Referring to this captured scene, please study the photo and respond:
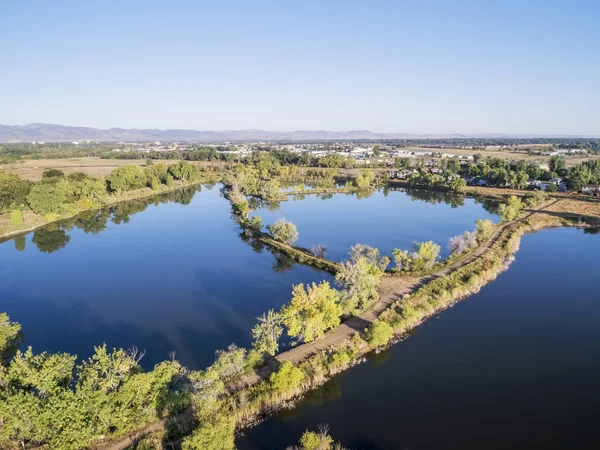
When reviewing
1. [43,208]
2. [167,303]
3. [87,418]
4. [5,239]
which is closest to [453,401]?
[87,418]

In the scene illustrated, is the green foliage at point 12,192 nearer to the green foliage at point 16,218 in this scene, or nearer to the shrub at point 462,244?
the green foliage at point 16,218

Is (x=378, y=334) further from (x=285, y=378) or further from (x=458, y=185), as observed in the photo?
(x=458, y=185)

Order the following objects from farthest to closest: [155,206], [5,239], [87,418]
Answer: [155,206]
[5,239]
[87,418]

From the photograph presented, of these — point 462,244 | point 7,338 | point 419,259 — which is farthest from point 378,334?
point 7,338

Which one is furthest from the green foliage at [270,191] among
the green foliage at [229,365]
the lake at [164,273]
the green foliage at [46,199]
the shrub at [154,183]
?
the green foliage at [229,365]

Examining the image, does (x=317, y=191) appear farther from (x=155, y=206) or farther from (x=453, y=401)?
(x=453, y=401)

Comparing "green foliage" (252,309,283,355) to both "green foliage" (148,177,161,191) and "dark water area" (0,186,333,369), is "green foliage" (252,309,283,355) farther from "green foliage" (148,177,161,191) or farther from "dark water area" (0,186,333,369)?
"green foliage" (148,177,161,191)
